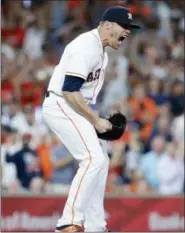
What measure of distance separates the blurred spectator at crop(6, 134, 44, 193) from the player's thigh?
4.91 m

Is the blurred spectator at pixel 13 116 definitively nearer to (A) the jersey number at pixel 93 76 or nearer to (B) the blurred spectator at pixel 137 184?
(B) the blurred spectator at pixel 137 184

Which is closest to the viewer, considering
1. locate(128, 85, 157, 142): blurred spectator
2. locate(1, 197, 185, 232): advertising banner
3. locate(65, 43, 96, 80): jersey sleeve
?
locate(65, 43, 96, 80): jersey sleeve

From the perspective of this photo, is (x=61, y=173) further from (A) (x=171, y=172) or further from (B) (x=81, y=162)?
(B) (x=81, y=162)

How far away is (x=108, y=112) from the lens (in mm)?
13359

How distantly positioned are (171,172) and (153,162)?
292 millimetres

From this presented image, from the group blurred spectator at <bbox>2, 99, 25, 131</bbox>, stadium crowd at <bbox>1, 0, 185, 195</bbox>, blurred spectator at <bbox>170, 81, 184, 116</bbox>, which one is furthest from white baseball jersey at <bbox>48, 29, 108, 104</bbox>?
blurred spectator at <bbox>170, 81, 184, 116</bbox>

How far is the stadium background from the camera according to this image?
11.9m

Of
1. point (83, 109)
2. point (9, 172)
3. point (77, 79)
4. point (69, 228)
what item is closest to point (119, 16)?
point (77, 79)

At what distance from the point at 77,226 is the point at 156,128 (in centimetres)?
640

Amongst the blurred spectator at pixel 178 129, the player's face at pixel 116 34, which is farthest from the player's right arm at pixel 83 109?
the blurred spectator at pixel 178 129

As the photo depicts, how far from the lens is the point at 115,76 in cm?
1394

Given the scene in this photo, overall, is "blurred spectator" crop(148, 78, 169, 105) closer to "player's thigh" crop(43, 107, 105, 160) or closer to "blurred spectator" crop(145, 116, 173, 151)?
"blurred spectator" crop(145, 116, 173, 151)

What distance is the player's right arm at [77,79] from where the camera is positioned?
23.1 ft

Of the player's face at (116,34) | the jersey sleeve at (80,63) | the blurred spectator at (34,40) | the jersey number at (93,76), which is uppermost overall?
the player's face at (116,34)
